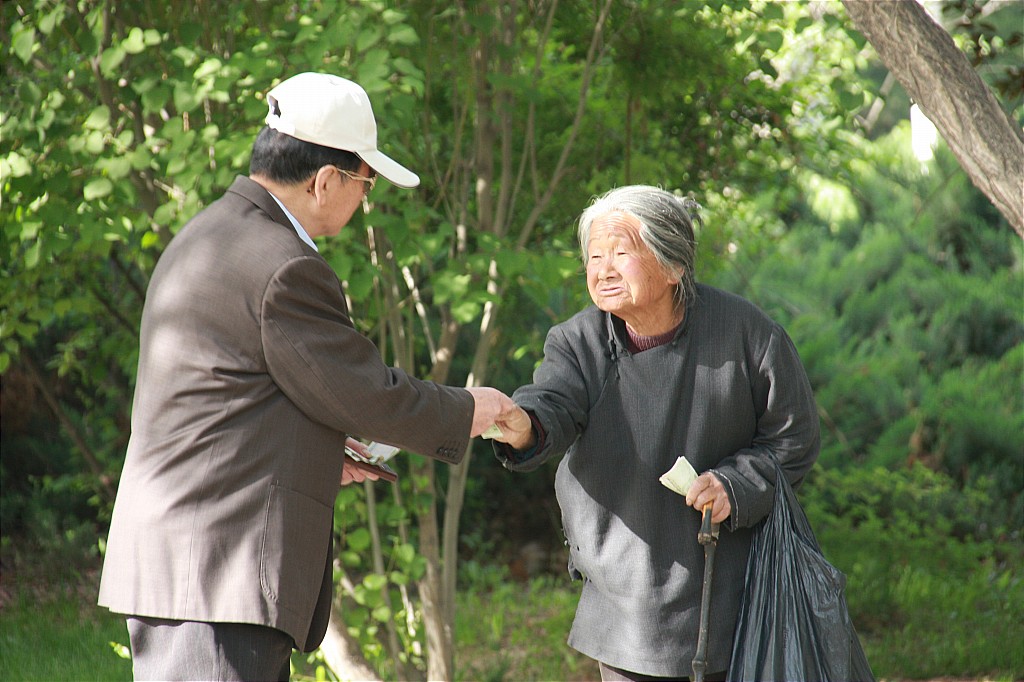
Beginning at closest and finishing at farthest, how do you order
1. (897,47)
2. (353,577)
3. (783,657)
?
(783,657), (897,47), (353,577)

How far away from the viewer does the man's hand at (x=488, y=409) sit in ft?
7.77

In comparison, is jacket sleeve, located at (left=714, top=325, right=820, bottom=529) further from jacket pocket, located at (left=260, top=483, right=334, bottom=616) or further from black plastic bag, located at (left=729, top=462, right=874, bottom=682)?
jacket pocket, located at (left=260, top=483, right=334, bottom=616)

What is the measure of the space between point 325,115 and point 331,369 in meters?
0.53

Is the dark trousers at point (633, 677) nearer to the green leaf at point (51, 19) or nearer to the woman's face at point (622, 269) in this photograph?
the woman's face at point (622, 269)

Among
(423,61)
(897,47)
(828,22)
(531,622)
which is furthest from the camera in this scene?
(531,622)

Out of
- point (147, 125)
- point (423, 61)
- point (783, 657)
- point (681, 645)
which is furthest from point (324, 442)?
point (147, 125)

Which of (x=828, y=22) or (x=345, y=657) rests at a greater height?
(x=828, y=22)

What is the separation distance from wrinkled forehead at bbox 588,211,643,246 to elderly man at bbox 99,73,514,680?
666mm

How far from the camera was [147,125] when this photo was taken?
4.14 m

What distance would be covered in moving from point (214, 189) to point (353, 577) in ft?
7.40

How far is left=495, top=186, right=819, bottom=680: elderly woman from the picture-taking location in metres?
2.43

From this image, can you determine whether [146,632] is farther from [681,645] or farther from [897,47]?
[897,47]

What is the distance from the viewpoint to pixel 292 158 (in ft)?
7.18

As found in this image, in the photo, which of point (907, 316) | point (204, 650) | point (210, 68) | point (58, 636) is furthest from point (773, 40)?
point (907, 316)
